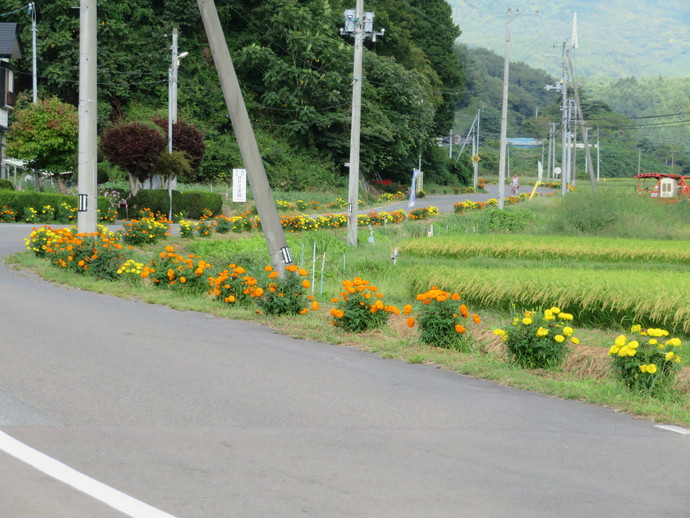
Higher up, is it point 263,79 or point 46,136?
point 263,79

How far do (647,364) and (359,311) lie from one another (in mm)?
4353

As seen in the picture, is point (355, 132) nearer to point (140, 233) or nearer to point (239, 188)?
point (239, 188)

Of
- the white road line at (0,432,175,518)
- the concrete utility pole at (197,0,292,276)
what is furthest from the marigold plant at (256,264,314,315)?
the white road line at (0,432,175,518)

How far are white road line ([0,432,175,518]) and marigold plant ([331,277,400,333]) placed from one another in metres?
6.48

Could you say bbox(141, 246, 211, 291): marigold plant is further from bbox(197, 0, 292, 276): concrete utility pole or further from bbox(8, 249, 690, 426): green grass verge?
bbox(197, 0, 292, 276): concrete utility pole

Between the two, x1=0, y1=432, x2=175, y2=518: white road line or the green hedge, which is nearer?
x1=0, y1=432, x2=175, y2=518: white road line

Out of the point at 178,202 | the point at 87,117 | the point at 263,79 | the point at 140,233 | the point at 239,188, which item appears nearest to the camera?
the point at 87,117

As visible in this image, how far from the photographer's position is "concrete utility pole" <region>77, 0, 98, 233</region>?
1920 centimetres

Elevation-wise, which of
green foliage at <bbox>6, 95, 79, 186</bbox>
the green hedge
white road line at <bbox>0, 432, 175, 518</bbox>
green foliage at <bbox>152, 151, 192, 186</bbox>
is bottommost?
white road line at <bbox>0, 432, 175, 518</bbox>

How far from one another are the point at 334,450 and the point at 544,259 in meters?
20.0

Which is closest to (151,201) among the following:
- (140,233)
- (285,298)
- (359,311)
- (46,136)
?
(46,136)

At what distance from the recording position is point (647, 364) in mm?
9273

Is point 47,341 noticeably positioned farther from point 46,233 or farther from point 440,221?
point 440,221

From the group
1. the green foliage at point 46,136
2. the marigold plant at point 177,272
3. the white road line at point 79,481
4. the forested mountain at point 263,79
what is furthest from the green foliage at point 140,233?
the forested mountain at point 263,79
